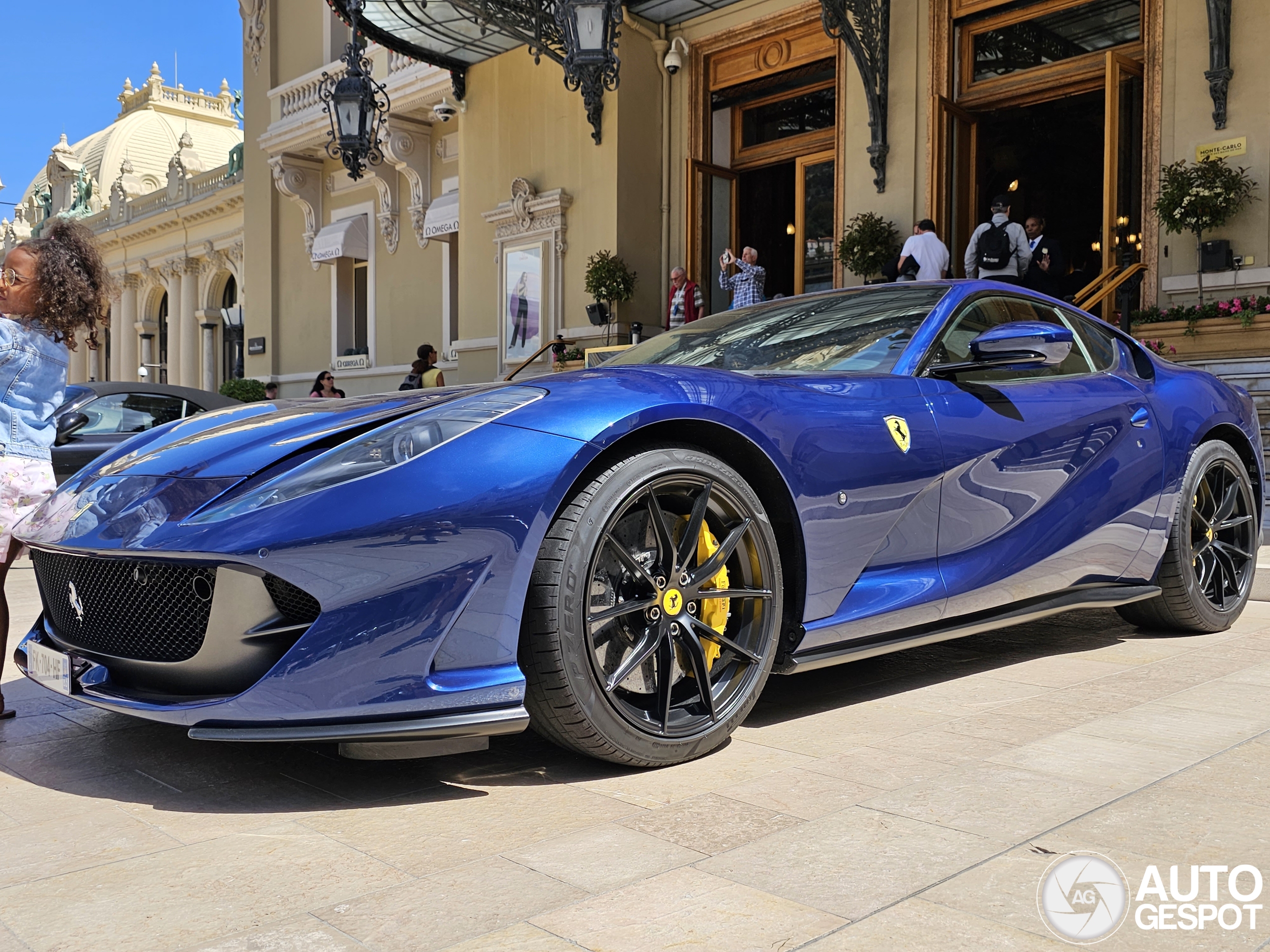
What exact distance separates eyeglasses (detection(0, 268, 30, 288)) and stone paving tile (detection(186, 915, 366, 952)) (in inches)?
90.0

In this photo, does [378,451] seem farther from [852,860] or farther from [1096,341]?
[1096,341]

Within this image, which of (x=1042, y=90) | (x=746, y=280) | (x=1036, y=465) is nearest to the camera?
(x=1036, y=465)

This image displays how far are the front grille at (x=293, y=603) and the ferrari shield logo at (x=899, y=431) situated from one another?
1.56 meters

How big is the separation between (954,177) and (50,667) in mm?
10457

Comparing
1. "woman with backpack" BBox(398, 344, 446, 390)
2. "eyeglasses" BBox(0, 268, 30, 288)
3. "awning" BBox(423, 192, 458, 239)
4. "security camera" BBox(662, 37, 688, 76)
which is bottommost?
"eyeglasses" BBox(0, 268, 30, 288)

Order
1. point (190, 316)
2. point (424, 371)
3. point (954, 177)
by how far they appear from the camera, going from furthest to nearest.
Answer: point (190, 316) → point (424, 371) → point (954, 177)

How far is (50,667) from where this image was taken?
251 cm

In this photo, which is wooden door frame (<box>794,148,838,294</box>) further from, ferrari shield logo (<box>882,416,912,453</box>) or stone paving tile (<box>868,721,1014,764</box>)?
stone paving tile (<box>868,721,1014,764</box>)

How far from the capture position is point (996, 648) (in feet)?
13.4

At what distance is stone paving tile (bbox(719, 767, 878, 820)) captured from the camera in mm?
2229

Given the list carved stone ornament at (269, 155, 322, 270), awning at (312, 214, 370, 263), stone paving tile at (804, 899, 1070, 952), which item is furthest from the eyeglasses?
carved stone ornament at (269, 155, 322, 270)

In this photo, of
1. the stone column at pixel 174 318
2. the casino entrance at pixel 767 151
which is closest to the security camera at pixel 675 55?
the casino entrance at pixel 767 151

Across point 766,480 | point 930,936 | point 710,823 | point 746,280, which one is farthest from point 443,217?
point 930,936

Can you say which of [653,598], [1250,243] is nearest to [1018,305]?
[653,598]
